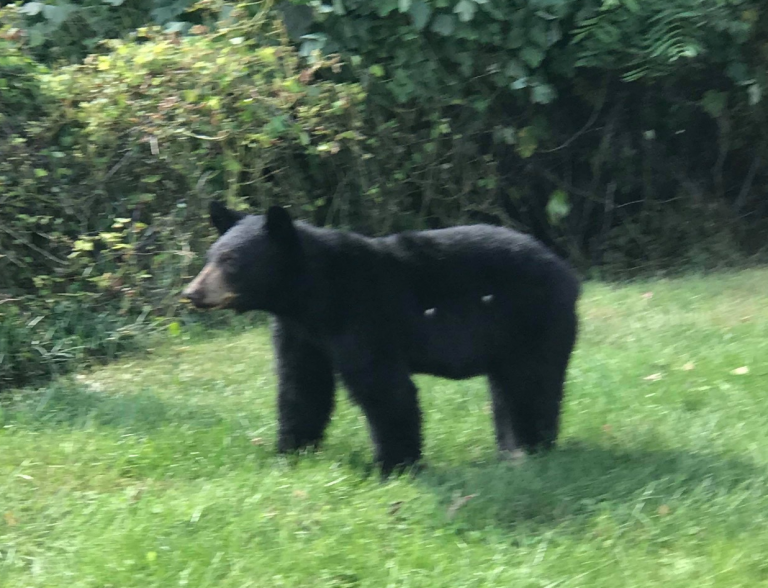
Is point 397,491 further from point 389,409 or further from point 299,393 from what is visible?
point 299,393

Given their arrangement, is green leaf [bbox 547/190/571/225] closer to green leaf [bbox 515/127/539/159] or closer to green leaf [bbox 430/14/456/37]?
green leaf [bbox 515/127/539/159]

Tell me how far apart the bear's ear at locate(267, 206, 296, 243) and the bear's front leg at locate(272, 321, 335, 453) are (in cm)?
51

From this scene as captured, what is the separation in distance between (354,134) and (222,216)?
3.93 meters

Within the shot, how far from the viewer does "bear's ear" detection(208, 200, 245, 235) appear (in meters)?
4.57

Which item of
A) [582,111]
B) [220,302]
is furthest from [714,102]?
[220,302]

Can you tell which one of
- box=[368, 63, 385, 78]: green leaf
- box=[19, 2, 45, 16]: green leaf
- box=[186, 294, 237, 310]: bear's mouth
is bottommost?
box=[186, 294, 237, 310]: bear's mouth

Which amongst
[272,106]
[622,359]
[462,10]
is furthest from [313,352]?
[462,10]

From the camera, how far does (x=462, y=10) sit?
8141 mm

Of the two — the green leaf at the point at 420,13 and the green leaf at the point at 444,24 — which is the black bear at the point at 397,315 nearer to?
the green leaf at the point at 420,13

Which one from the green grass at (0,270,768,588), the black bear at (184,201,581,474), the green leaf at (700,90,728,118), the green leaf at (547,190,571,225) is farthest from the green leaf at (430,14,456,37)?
the black bear at (184,201,581,474)

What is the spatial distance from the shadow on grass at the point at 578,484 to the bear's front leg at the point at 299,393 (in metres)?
0.68

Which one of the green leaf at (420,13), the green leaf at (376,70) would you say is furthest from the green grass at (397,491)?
the green leaf at (420,13)

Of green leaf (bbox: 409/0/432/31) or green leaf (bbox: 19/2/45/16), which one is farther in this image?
green leaf (bbox: 409/0/432/31)

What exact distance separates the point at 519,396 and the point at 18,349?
142 inches
